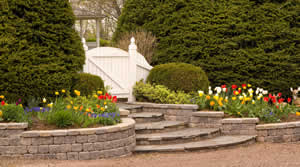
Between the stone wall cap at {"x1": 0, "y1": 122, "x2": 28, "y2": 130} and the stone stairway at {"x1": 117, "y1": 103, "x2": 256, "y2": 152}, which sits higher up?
the stone wall cap at {"x1": 0, "y1": 122, "x2": 28, "y2": 130}

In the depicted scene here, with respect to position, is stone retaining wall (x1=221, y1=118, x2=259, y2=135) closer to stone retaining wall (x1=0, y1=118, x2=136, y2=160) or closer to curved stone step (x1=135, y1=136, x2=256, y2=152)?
curved stone step (x1=135, y1=136, x2=256, y2=152)

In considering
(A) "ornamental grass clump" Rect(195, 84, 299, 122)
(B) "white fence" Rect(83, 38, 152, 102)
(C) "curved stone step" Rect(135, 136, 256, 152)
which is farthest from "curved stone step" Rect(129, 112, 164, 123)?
(B) "white fence" Rect(83, 38, 152, 102)

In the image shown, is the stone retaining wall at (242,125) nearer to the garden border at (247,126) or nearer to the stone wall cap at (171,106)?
the garden border at (247,126)

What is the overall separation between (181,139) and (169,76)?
2491 millimetres

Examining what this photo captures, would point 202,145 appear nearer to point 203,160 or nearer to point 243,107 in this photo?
point 203,160

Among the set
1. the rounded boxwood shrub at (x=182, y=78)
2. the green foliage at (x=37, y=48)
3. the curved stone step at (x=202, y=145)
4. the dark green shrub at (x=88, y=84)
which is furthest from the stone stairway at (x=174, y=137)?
the green foliage at (x=37, y=48)

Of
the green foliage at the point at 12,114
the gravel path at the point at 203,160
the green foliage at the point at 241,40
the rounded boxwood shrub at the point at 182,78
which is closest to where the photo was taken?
the gravel path at the point at 203,160

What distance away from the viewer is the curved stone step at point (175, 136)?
6793 mm

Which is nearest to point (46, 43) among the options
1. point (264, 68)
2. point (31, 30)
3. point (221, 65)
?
point (31, 30)

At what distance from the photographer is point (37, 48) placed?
274 inches

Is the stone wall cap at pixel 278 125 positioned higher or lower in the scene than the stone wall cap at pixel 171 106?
lower

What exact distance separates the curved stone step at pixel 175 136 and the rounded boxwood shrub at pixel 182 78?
1.69 metres

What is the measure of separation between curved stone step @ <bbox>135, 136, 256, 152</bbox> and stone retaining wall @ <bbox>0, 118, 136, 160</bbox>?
2.37ft

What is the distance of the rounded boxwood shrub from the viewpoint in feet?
29.4
